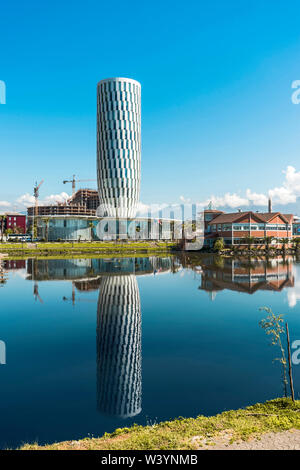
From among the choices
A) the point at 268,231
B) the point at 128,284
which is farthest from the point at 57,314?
the point at 268,231

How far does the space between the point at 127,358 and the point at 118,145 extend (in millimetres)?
156862

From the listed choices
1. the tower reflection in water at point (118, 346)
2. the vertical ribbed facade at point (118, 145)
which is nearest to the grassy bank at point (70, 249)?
the vertical ribbed facade at point (118, 145)

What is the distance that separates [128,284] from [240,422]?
36.0 metres

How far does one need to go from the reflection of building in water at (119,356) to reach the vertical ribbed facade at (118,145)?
443ft

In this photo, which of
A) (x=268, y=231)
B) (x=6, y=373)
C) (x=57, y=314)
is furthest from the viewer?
(x=268, y=231)

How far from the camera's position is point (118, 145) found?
544ft

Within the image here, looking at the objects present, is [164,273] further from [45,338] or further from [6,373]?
[6,373]

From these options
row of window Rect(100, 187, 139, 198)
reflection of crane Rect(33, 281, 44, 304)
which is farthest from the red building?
reflection of crane Rect(33, 281, 44, 304)

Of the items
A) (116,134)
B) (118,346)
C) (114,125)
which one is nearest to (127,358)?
(118,346)

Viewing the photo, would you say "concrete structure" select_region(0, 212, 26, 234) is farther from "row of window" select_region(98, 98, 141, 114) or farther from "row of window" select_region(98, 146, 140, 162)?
"row of window" select_region(98, 98, 141, 114)

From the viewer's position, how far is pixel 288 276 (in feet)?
176

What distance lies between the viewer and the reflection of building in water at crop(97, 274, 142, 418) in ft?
47.3

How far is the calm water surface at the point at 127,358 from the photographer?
13.4 m

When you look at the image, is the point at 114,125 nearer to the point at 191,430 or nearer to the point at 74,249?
the point at 74,249
